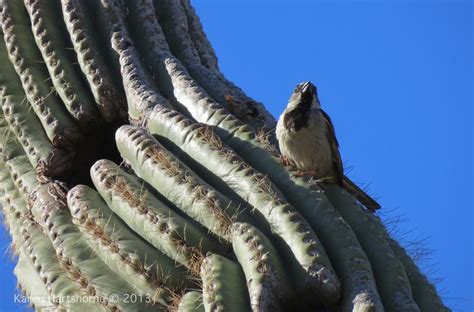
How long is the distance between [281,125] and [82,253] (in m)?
1.24

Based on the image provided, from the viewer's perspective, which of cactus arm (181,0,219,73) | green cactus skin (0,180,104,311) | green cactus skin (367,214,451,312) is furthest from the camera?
cactus arm (181,0,219,73)

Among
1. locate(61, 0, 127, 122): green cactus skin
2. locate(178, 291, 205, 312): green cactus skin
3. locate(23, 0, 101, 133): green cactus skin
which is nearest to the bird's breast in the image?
locate(178, 291, 205, 312): green cactus skin

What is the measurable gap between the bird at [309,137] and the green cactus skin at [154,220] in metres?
0.73

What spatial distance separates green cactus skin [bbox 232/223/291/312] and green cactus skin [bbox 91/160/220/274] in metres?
0.22

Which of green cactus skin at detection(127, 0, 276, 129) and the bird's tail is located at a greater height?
green cactus skin at detection(127, 0, 276, 129)

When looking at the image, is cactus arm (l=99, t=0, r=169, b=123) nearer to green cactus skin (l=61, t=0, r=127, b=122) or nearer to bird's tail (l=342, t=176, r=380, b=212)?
green cactus skin (l=61, t=0, r=127, b=122)

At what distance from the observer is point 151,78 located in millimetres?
6363

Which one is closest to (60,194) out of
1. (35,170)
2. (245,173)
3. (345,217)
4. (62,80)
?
(35,170)

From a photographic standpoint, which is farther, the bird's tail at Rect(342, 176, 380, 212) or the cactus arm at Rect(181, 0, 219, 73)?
the cactus arm at Rect(181, 0, 219, 73)

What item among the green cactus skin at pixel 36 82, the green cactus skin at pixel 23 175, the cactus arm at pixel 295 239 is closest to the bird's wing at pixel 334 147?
the cactus arm at pixel 295 239

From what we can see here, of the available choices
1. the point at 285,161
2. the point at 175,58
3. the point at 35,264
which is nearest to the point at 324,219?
the point at 285,161

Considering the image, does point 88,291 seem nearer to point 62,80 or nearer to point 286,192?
point 286,192

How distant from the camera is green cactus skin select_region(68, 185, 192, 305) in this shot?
4852 mm

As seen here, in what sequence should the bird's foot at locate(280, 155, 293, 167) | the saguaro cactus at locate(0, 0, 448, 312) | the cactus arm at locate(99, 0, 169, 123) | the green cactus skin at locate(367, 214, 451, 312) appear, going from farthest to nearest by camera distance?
the cactus arm at locate(99, 0, 169, 123), the bird's foot at locate(280, 155, 293, 167), the green cactus skin at locate(367, 214, 451, 312), the saguaro cactus at locate(0, 0, 448, 312)
